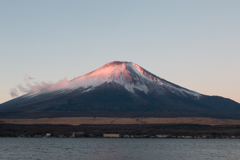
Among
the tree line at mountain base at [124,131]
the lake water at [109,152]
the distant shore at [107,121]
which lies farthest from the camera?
the distant shore at [107,121]

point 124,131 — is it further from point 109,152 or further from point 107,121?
point 109,152

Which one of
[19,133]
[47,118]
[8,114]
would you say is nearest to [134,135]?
[19,133]

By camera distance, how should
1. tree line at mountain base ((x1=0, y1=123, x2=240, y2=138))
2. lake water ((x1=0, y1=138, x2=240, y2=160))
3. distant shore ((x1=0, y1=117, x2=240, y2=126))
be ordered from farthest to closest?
1. distant shore ((x1=0, y1=117, x2=240, y2=126))
2. tree line at mountain base ((x1=0, y1=123, x2=240, y2=138))
3. lake water ((x1=0, y1=138, x2=240, y2=160))

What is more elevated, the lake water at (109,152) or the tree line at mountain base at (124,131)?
the tree line at mountain base at (124,131)

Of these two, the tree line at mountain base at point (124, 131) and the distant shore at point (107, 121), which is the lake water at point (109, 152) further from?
→ the distant shore at point (107, 121)

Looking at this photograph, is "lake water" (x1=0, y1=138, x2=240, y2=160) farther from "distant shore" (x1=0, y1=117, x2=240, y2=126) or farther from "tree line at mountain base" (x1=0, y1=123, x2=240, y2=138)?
"distant shore" (x1=0, y1=117, x2=240, y2=126)

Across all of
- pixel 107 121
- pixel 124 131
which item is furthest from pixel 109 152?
pixel 107 121

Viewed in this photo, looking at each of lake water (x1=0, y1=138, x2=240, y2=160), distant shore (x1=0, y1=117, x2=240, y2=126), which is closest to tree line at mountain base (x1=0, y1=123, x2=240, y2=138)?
distant shore (x1=0, y1=117, x2=240, y2=126)

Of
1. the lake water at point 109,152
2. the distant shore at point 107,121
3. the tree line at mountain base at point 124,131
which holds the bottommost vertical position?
the lake water at point 109,152

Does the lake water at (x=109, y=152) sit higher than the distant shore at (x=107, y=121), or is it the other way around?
the distant shore at (x=107, y=121)

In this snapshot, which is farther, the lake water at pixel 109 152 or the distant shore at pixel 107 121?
the distant shore at pixel 107 121

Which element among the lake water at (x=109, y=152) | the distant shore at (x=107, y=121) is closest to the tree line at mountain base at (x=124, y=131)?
the distant shore at (x=107, y=121)

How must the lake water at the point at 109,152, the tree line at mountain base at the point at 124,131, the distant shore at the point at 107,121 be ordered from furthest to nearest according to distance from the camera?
1. the distant shore at the point at 107,121
2. the tree line at mountain base at the point at 124,131
3. the lake water at the point at 109,152

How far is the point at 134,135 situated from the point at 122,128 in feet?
36.7
